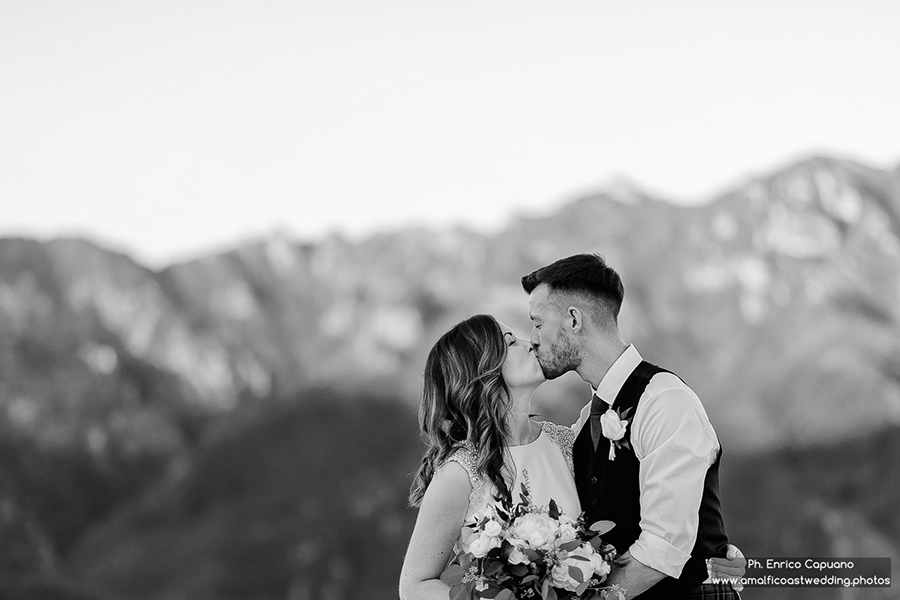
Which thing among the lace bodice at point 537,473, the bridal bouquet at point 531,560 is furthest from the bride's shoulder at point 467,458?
the bridal bouquet at point 531,560

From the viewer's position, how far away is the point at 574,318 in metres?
5.22

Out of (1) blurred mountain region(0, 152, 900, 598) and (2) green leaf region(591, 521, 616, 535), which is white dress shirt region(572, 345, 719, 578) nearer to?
(2) green leaf region(591, 521, 616, 535)

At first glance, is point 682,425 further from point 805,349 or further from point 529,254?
point 529,254

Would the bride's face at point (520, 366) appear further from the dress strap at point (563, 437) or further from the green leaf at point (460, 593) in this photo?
the green leaf at point (460, 593)

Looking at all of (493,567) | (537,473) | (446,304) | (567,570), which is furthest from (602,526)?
(446,304)

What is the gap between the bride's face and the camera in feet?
17.1

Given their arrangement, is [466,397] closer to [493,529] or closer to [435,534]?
[435,534]

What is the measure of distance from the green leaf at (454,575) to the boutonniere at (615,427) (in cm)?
99

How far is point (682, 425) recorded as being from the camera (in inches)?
187

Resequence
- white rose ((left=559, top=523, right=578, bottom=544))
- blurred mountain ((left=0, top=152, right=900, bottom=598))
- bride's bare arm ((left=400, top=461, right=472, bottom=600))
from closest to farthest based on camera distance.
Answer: white rose ((left=559, top=523, right=578, bottom=544))
bride's bare arm ((left=400, top=461, right=472, bottom=600))
blurred mountain ((left=0, top=152, right=900, bottom=598))

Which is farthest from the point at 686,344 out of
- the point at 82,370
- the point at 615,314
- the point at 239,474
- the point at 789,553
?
the point at 615,314

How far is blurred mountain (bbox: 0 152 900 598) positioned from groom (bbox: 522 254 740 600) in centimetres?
9876

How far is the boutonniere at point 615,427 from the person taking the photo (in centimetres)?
502

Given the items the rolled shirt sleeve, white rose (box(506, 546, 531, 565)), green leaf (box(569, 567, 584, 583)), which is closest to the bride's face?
the rolled shirt sleeve
